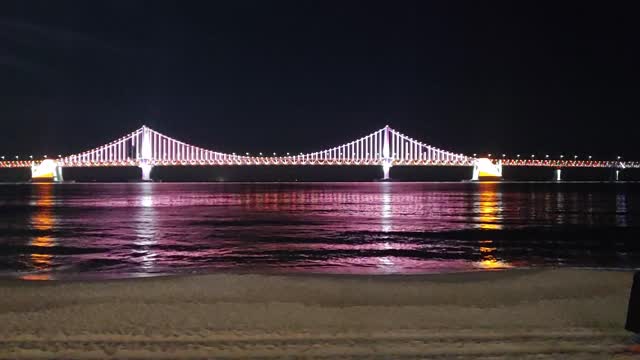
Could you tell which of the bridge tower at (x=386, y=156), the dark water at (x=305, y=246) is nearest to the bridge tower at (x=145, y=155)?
the bridge tower at (x=386, y=156)

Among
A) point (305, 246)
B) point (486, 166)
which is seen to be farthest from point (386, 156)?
point (305, 246)

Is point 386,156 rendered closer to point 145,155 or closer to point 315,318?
point 145,155

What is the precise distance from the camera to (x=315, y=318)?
219 inches

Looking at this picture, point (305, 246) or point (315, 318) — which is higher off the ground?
point (315, 318)

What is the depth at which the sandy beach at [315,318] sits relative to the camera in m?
4.51

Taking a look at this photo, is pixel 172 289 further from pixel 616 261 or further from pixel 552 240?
pixel 552 240

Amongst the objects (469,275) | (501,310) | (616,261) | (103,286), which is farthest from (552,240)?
(103,286)

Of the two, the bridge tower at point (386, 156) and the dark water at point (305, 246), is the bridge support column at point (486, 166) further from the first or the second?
the dark water at point (305, 246)

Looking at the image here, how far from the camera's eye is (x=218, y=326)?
5.25 m

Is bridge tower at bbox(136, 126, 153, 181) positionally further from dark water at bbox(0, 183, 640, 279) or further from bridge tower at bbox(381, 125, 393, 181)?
dark water at bbox(0, 183, 640, 279)

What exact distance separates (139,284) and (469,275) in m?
4.04

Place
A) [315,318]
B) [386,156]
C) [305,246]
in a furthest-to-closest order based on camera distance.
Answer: [386,156], [305,246], [315,318]

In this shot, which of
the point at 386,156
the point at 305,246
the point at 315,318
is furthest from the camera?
the point at 386,156

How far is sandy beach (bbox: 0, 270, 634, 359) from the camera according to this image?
A: 4508 millimetres
